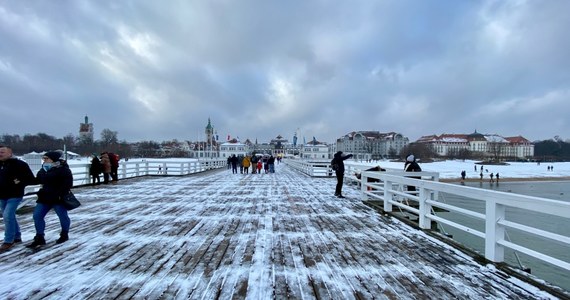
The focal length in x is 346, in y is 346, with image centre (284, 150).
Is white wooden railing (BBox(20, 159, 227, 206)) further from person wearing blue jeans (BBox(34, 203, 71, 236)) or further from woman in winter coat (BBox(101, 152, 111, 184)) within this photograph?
person wearing blue jeans (BBox(34, 203, 71, 236))

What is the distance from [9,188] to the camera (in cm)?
502

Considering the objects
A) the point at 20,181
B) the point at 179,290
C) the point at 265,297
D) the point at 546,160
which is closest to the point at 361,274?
the point at 265,297

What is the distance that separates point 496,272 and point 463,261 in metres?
0.47

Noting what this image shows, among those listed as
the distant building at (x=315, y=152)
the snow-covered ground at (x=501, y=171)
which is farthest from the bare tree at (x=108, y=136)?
the snow-covered ground at (x=501, y=171)

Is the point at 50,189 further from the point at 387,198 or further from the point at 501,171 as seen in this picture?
the point at 501,171

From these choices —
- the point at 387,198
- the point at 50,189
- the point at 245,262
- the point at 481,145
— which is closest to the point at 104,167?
the point at 50,189

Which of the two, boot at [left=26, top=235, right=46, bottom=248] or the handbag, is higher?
the handbag

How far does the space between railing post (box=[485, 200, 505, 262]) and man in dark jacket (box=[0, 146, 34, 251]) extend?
21.5 ft

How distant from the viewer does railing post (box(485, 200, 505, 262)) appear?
4.31 metres

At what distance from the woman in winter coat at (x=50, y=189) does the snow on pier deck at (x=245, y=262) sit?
0.39m

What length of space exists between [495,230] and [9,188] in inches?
263

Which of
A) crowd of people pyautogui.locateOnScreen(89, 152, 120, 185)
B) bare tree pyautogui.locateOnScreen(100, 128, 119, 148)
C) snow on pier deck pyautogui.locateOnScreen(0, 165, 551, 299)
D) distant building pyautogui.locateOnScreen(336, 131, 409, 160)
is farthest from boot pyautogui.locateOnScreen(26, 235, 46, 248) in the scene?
distant building pyautogui.locateOnScreen(336, 131, 409, 160)

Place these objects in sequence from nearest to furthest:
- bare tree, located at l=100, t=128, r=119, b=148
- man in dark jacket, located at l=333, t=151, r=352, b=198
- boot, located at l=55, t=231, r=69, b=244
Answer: boot, located at l=55, t=231, r=69, b=244, man in dark jacket, located at l=333, t=151, r=352, b=198, bare tree, located at l=100, t=128, r=119, b=148

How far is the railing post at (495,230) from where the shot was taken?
4312 mm
